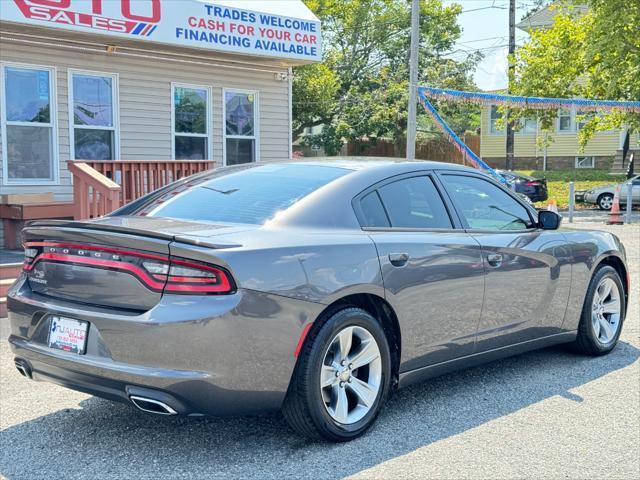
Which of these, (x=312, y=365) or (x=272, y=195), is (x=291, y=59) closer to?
(x=272, y=195)

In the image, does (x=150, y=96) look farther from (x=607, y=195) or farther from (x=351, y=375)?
(x=607, y=195)

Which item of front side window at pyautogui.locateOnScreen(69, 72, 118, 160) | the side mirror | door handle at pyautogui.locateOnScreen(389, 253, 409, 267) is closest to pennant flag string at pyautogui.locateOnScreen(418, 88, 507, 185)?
front side window at pyautogui.locateOnScreen(69, 72, 118, 160)

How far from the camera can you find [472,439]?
162 inches

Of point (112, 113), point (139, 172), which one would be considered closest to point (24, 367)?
point (139, 172)

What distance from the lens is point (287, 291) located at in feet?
12.1

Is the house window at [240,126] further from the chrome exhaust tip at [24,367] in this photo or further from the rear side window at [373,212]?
the chrome exhaust tip at [24,367]

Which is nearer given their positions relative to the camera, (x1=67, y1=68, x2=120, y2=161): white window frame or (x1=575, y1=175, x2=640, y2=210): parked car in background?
(x1=67, y1=68, x2=120, y2=161): white window frame

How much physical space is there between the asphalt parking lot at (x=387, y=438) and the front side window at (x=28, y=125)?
21.1ft

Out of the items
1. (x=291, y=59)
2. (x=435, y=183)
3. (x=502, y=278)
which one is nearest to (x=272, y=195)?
(x=435, y=183)

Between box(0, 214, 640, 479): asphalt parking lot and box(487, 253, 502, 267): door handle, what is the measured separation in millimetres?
868

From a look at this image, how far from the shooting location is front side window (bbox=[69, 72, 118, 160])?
11578mm

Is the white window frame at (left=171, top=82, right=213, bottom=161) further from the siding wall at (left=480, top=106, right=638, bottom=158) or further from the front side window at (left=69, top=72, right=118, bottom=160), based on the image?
the siding wall at (left=480, top=106, right=638, bottom=158)

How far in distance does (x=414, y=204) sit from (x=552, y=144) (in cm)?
3284

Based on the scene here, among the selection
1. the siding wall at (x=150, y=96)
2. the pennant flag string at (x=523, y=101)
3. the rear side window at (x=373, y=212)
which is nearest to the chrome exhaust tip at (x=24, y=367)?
the rear side window at (x=373, y=212)
